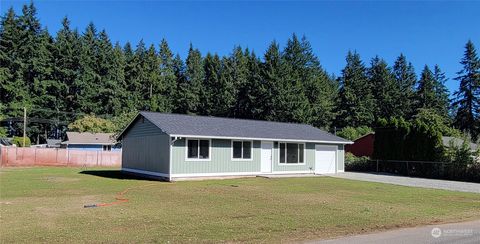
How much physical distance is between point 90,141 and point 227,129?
33.8 meters

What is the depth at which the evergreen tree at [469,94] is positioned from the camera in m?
61.7

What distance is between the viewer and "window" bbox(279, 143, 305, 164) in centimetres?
2645

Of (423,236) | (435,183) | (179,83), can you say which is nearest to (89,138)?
(179,83)

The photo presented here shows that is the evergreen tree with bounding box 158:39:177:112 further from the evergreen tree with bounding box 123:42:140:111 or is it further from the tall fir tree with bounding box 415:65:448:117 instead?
the tall fir tree with bounding box 415:65:448:117

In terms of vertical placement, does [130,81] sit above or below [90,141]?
above

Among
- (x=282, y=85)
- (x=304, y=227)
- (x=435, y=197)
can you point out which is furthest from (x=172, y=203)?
(x=282, y=85)

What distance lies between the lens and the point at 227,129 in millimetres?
24859

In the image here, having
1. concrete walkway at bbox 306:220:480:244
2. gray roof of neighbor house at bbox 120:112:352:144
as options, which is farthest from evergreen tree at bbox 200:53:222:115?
concrete walkway at bbox 306:220:480:244

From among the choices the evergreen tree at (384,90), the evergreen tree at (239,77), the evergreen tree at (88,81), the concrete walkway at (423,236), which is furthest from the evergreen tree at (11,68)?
the concrete walkway at (423,236)

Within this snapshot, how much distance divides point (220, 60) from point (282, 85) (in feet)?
48.0

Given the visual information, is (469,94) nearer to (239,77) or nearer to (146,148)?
(239,77)

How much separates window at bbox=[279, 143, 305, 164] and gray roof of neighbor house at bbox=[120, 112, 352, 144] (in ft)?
1.83

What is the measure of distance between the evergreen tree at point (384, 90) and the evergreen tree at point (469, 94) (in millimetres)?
8596

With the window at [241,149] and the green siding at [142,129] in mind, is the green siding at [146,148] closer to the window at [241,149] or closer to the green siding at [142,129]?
the green siding at [142,129]
